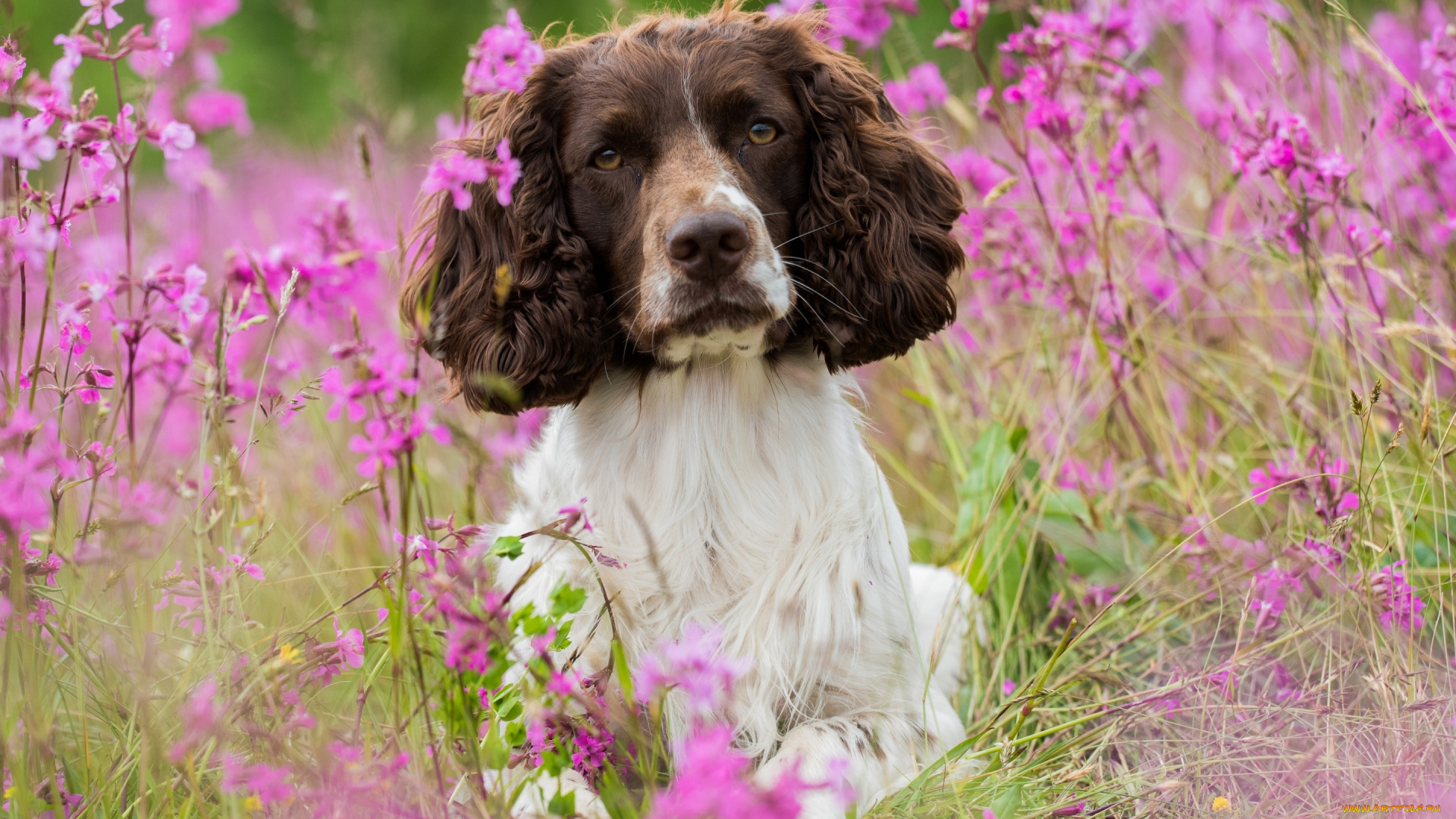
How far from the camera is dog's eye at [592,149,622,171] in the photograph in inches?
108

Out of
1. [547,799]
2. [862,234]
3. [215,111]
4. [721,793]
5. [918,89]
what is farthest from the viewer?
[918,89]

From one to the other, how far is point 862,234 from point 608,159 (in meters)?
0.63

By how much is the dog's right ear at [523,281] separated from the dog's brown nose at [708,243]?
0.40 metres

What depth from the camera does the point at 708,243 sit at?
2.41 m

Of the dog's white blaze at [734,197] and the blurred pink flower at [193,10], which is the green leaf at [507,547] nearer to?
the dog's white blaze at [734,197]

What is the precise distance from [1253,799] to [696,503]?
131 cm

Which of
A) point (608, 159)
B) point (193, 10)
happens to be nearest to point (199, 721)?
point (608, 159)

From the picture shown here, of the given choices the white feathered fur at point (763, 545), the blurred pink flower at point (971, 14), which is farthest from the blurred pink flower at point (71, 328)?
the blurred pink flower at point (971, 14)

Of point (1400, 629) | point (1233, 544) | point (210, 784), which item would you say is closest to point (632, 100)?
point (210, 784)

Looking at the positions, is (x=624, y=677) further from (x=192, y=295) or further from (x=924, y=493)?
(x=924, y=493)

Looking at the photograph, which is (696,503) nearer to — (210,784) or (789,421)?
(789,421)

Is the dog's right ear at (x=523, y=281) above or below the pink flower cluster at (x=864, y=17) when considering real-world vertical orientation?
below

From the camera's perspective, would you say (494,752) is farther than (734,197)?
No

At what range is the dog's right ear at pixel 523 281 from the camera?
2.72m
